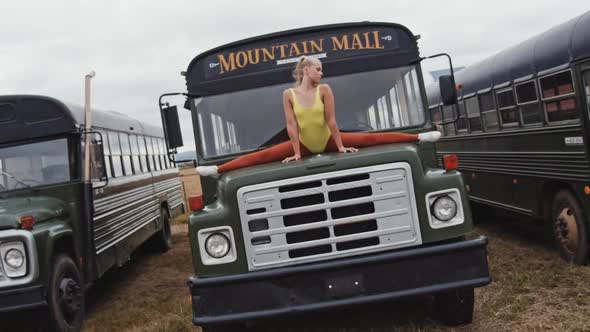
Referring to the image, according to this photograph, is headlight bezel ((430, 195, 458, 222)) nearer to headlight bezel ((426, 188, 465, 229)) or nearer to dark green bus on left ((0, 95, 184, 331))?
headlight bezel ((426, 188, 465, 229))

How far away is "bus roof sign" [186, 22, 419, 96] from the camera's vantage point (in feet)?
17.7

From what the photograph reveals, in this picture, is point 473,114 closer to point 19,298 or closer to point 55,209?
point 55,209

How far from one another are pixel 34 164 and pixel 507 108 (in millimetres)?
5793

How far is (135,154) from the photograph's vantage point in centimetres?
1057

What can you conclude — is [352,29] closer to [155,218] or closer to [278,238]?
[278,238]

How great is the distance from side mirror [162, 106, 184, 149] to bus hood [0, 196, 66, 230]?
146 centimetres

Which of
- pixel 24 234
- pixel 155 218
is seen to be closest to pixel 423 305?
pixel 24 234

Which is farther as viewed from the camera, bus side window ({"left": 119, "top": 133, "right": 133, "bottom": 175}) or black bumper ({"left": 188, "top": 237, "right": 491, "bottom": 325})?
bus side window ({"left": 119, "top": 133, "right": 133, "bottom": 175})

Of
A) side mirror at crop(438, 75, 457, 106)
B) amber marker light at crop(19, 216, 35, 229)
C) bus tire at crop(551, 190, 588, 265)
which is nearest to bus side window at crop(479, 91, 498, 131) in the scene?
bus tire at crop(551, 190, 588, 265)

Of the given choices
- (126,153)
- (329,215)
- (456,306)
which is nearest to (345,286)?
(329,215)

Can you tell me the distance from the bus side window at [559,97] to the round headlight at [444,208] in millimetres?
2921

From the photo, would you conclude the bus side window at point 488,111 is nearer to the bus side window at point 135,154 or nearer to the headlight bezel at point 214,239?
the bus side window at point 135,154

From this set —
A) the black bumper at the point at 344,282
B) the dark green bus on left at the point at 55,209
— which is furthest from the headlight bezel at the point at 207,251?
the dark green bus on left at the point at 55,209

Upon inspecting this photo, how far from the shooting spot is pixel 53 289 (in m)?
5.74
